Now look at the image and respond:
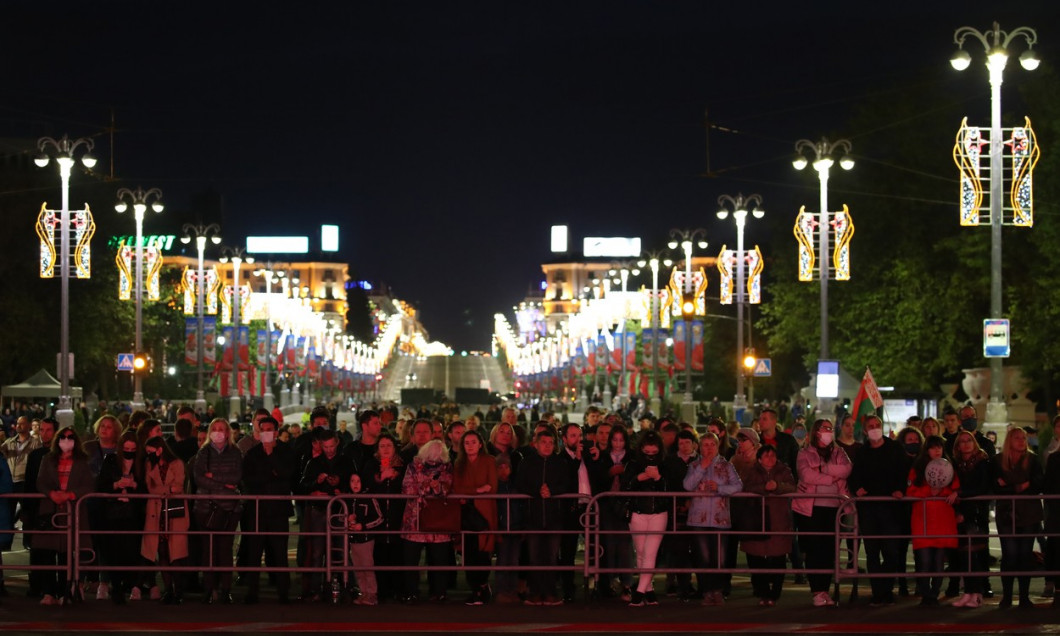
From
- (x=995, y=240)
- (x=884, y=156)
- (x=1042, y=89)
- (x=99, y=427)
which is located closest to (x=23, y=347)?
(x=884, y=156)

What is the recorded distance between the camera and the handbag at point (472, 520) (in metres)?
15.3

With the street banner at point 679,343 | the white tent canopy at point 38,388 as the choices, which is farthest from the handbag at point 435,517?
the street banner at point 679,343

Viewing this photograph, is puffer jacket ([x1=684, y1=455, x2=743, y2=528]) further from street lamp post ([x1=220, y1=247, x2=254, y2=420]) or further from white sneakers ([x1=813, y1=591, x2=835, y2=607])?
street lamp post ([x1=220, y1=247, x2=254, y2=420])

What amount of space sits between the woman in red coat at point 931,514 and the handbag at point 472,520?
4013mm

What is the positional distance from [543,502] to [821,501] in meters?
2.63

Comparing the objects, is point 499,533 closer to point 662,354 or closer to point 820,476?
point 820,476

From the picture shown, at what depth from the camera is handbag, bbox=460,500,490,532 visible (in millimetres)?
15290

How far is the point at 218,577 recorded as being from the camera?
1594cm

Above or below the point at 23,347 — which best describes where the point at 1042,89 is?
above

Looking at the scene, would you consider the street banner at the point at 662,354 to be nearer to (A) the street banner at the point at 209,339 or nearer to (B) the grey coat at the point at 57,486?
(A) the street banner at the point at 209,339

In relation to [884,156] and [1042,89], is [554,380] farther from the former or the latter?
[1042,89]

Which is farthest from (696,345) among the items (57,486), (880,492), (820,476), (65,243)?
(57,486)

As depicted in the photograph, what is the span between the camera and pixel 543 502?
15312mm

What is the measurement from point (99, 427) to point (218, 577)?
207 centimetres
